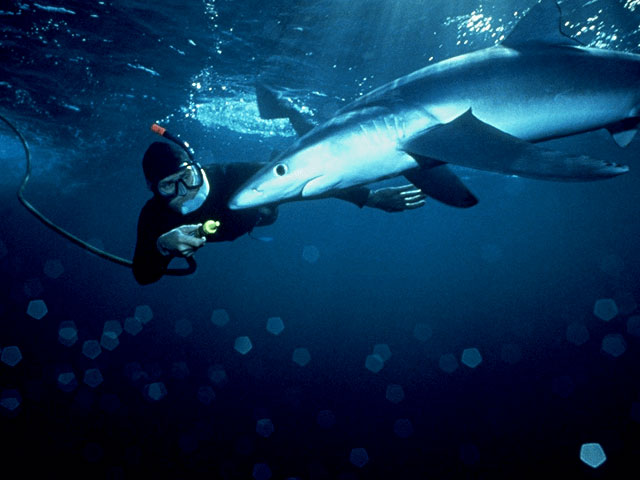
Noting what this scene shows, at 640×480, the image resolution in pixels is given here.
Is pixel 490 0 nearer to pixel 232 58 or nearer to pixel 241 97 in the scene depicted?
pixel 232 58

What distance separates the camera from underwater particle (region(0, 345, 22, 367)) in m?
15.8

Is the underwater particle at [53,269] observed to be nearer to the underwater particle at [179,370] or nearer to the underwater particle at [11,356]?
the underwater particle at [11,356]

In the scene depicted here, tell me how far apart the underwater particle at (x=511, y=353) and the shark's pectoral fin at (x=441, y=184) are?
73.7 ft

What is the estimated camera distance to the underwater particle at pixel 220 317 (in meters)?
29.8

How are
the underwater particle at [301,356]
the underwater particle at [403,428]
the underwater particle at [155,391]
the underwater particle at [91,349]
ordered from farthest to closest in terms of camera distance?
the underwater particle at [301,356] → the underwater particle at [91,349] → the underwater particle at [155,391] → the underwater particle at [403,428]

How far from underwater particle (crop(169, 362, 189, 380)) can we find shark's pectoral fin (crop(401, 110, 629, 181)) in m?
18.8

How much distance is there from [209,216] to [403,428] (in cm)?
1366

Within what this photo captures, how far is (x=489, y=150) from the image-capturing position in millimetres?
1623

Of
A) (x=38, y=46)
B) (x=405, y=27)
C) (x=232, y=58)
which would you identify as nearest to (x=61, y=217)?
(x=38, y=46)

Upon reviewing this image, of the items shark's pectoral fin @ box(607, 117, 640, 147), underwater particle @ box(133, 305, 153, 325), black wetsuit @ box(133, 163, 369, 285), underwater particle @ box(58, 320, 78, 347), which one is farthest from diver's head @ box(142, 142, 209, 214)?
underwater particle @ box(133, 305, 153, 325)

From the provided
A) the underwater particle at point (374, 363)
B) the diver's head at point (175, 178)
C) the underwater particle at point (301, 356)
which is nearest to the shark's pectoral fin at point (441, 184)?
the diver's head at point (175, 178)

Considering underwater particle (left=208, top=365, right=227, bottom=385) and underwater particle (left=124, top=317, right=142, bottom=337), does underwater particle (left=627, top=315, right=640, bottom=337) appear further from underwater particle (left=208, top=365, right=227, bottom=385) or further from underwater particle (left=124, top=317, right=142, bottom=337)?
underwater particle (left=124, top=317, right=142, bottom=337)

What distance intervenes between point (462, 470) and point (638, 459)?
18.3ft

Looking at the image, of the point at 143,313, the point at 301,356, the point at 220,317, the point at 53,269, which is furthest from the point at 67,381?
the point at 53,269
